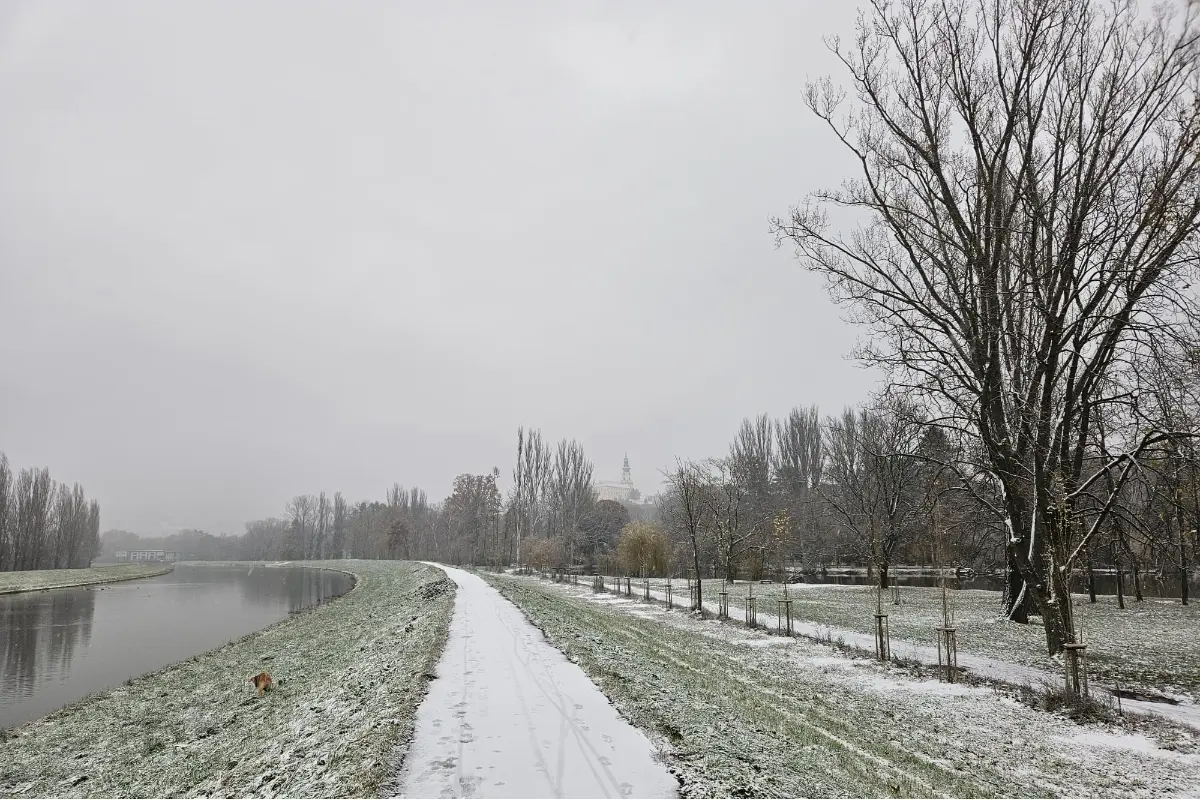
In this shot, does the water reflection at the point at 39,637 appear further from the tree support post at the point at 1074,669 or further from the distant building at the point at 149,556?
the distant building at the point at 149,556

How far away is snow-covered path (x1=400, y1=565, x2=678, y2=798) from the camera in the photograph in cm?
506

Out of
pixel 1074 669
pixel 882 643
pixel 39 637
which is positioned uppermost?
pixel 1074 669

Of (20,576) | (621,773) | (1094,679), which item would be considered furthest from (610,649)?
(20,576)

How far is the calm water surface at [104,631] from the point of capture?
15602mm

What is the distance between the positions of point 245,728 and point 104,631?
2130 centimetres

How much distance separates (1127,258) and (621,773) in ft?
42.9

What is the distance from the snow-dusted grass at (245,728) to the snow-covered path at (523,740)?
1.17ft

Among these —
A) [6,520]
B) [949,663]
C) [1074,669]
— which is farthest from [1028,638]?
[6,520]

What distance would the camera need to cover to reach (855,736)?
752cm

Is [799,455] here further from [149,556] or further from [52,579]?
[149,556]

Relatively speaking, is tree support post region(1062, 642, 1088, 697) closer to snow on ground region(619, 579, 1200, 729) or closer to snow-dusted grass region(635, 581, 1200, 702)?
snow on ground region(619, 579, 1200, 729)

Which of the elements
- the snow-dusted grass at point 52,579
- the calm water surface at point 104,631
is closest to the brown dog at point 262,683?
the calm water surface at point 104,631

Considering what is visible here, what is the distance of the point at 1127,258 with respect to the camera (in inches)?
447

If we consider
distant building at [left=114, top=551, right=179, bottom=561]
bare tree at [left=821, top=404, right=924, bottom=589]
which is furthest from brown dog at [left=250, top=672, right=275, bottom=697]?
distant building at [left=114, top=551, right=179, bottom=561]
